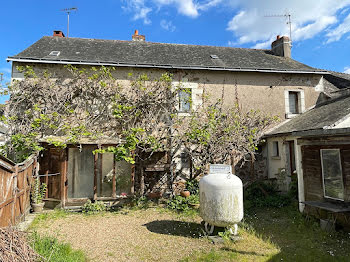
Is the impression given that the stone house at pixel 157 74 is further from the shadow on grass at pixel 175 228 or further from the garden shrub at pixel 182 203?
the shadow on grass at pixel 175 228

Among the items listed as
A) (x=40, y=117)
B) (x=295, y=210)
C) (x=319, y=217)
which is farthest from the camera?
(x=40, y=117)

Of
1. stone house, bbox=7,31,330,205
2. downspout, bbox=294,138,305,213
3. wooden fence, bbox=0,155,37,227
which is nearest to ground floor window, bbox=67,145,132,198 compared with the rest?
stone house, bbox=7,31,330,205

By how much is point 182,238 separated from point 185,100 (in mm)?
6077

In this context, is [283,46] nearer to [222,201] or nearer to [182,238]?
[222,201]

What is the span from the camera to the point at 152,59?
1076 cm

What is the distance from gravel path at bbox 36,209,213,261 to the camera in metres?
4.88

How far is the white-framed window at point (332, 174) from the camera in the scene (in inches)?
242

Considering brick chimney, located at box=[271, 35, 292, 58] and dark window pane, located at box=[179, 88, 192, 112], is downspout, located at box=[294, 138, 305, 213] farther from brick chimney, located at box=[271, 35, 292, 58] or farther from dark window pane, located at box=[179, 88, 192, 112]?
brick chimney, located at box=[271, 35, 292, 58]

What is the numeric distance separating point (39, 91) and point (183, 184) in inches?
277

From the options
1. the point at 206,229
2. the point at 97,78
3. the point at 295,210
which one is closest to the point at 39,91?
the point at 97,78

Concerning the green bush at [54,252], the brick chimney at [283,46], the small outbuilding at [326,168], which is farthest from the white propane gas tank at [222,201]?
the brick chimney at [283,46]

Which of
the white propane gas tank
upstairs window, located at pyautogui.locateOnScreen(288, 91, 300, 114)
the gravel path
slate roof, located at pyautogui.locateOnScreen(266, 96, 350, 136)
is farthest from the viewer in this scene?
upstairs window, located at pyautogui.locateOnScreen(288, 91, 300, 114)

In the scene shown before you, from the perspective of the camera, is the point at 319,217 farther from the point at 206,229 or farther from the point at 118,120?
the point at 118,120

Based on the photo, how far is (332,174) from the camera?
20.9 ft
